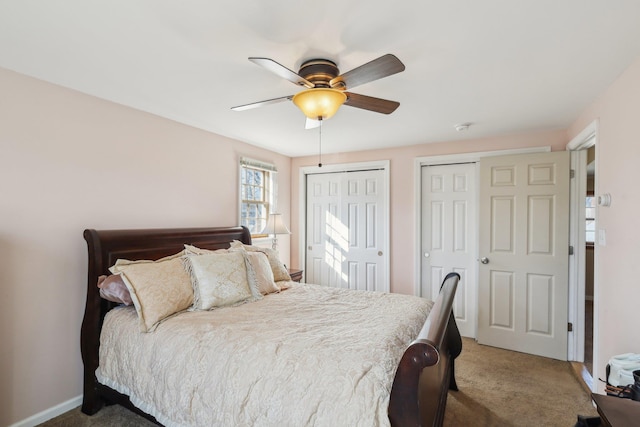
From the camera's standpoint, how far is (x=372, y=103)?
1881 millimetres

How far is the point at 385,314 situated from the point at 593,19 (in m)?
1.91

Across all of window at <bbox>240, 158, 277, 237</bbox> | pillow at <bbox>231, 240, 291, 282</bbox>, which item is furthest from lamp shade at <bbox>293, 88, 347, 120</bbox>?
window at <bbox>240, 158, 277, 237</bbox>

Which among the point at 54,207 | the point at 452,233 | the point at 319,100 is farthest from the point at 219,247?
the point at 452,233

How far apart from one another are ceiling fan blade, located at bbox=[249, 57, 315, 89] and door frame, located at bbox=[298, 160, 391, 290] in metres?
2.54

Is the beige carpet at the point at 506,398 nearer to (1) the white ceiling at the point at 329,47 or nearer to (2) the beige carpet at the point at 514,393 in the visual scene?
(2) the beige carpet at the point at 514,393

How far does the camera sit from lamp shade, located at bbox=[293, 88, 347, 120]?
172 centimetres

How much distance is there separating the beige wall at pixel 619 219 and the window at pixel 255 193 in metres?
3.38

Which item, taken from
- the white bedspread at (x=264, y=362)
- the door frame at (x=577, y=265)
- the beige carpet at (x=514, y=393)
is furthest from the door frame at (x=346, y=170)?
the door frame at (x=577, y=265)

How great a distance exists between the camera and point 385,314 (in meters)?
2.07

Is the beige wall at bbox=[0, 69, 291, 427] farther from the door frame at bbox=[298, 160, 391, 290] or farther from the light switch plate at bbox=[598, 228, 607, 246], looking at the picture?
the light switch plate at bbox=[598, 228, 607, 246]

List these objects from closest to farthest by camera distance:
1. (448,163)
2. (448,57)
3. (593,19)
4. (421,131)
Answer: (593,19) < (448,57) < (421,131) < (448,163)

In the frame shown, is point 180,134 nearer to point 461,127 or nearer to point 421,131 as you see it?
point 421,131

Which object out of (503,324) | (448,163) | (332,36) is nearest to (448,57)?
(332,36)

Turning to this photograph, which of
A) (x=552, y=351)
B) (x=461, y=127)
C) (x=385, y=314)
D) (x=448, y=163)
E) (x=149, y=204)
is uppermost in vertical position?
(x=461, y=127)
